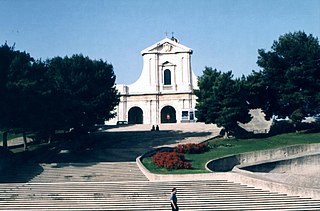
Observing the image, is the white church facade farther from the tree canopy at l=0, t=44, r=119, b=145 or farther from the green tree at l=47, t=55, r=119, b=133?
the green tree at l=47, t=55, r=119, b=133

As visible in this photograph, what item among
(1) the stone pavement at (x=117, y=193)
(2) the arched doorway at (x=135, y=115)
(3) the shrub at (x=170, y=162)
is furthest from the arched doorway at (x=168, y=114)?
(1) the stone pavement at (x=117, y=193)

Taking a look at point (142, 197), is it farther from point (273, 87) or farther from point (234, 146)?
point (273, 87)

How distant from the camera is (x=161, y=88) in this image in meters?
61.0

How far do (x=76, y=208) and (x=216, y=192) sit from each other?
22.2 feet

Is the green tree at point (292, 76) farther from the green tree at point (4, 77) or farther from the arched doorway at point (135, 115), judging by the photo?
the arched doorway at point (135, 115)

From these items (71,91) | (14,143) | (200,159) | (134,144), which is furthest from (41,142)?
(200,159)

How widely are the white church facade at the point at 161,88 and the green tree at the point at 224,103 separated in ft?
68.5

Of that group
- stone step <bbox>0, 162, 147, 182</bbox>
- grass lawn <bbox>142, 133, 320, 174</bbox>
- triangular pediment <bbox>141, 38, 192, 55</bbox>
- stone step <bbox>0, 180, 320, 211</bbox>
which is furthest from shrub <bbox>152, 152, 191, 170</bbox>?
triangular pediment <bbox>141, 38, 192, 55</bbox>

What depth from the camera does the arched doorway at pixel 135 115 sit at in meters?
61.5

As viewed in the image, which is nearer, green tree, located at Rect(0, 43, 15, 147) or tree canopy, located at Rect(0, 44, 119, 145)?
green tree, located at Rect(0, 43, 15, 147)

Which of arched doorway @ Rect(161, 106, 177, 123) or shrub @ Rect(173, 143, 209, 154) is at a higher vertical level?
arched doorway @ Rect(161, 106, 177, 123)

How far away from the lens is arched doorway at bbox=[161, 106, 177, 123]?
6062 centimetres

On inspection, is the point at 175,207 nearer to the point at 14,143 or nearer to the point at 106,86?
the point at 106,86

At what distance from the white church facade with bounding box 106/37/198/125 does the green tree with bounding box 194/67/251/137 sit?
68.5 feet
